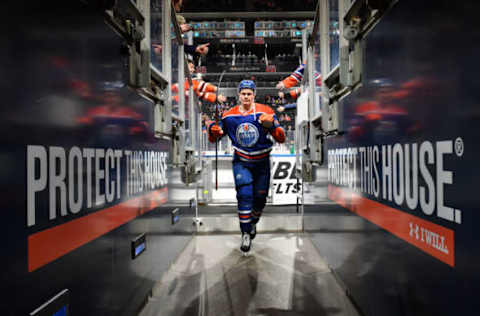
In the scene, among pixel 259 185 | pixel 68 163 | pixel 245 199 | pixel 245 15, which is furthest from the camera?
pixel 245 15

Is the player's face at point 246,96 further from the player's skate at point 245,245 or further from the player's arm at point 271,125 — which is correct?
the player's skate at point 245,245

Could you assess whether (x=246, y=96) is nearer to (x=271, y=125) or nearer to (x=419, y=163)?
(x=271, y=125)

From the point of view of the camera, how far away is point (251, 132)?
9.29 ft

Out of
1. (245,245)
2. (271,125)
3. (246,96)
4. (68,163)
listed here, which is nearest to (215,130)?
(246,96)

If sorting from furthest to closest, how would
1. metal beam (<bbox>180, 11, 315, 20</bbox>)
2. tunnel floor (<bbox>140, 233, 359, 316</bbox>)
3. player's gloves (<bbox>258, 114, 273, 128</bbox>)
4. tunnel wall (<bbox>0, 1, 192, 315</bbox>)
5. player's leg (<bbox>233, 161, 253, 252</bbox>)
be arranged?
metal beam (<bbox>180, 11, 315, 20</bbox>) < player's leg (<bbox>233, 161, 253, 252</bbox>) < player's gloves (<bbox>258, 114, 273, 128</bbox>) < tunnel floor (<bbox>140, 233, 359, 316</bbox>) < tunnel wall (<bbox>0, 1, 192, 315</bbox>)

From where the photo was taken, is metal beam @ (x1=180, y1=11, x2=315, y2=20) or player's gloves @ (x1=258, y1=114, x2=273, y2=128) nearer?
player's gloves @ (x1=258, y1=114, x2=273, y2=128)

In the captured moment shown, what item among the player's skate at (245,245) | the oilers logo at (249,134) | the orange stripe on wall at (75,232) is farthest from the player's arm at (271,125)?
the orange stripe on wall at (75,232)

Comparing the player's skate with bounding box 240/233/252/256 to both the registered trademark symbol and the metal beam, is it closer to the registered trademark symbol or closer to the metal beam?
the registered trademark symbol

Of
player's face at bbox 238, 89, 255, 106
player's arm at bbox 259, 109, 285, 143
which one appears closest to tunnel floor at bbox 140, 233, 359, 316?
player's arm at bbox 259, 109, 285, 143

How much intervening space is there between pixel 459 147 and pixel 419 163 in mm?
220

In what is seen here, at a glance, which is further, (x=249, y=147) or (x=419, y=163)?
(x=249, y=147)

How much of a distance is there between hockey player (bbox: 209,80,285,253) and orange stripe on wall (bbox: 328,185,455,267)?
3.82ft

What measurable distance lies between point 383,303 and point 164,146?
1.74 m

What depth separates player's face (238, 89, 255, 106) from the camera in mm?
2865
